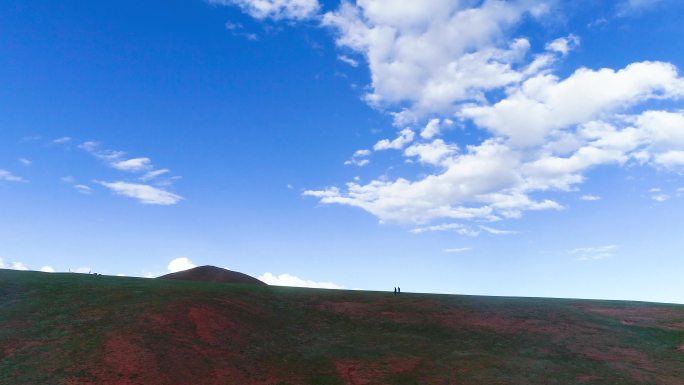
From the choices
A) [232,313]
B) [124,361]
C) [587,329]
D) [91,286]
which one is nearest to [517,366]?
[587,329]

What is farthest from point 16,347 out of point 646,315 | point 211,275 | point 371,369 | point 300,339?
point 646,315

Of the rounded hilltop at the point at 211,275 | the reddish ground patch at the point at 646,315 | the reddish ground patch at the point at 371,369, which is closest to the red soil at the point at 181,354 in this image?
the reddish ground patch at the point at 371,369

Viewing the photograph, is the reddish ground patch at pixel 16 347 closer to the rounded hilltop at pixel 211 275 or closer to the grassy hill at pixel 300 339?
the grassy hill at pixel 300 339

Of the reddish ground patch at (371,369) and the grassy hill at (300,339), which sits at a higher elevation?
the grassy hill at (300,339)

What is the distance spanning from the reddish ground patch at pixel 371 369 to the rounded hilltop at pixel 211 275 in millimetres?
42434

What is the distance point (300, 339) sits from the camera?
31.8 metres

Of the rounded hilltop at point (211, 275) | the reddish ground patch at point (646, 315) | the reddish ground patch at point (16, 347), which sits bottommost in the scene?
the reddish ground patch at point (16, 347)

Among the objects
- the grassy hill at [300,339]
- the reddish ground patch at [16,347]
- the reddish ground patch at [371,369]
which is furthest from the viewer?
the reddish ground patch at [371,369]

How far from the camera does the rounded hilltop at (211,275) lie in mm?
67125

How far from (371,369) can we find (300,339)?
662 centimetres

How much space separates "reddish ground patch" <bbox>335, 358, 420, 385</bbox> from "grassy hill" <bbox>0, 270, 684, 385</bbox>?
0.12 metres

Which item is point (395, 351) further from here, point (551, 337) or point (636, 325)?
point (636, 325)

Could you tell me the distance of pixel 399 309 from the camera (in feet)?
134

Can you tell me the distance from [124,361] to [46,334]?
→ 6.64 m
